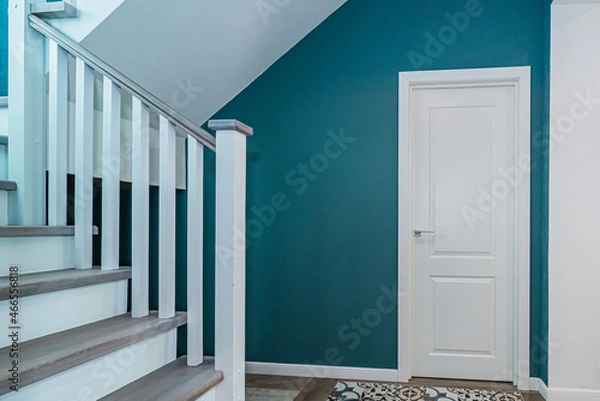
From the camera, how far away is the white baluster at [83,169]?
223cm

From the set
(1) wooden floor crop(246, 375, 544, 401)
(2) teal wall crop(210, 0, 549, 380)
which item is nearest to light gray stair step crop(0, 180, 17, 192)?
(2) teal wall crop(210, 0, 549, 380)

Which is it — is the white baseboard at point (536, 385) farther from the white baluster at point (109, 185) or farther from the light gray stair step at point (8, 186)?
the light gray stair step at point (8, 186)

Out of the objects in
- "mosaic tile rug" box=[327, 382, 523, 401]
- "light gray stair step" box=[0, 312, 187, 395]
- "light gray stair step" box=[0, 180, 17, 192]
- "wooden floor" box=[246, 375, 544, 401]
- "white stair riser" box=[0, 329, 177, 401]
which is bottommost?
"wooden floor" box=[246, 375, 544, 401]

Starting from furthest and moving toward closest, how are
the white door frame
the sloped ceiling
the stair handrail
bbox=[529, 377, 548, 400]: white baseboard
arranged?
the white door frame, bbox=[529, 377, 548, 400]: white baseboard, the sloped ceiling, the stair handrail

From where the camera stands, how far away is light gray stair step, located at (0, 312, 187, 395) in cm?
151

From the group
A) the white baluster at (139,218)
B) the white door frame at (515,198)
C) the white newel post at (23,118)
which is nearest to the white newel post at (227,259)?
the white baluster at (139,218)

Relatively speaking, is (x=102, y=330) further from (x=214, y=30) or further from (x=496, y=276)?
(x=496, y=276)

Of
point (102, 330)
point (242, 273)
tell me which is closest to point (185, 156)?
point (242, 273)

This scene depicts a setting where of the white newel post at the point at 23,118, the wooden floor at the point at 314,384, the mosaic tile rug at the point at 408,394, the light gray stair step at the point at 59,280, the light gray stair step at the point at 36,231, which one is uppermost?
the white newel post at the point at 23,118

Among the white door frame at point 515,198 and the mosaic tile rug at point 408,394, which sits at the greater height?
the white door frame at point 515,198

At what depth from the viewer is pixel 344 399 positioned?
3.25m

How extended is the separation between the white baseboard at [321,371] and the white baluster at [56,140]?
198 cm

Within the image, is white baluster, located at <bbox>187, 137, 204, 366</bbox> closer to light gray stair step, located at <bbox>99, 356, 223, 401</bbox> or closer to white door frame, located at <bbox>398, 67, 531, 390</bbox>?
light gray stair step, located at <bbox>99, 356, 223, 401</bbox>

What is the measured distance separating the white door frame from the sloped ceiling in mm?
869
